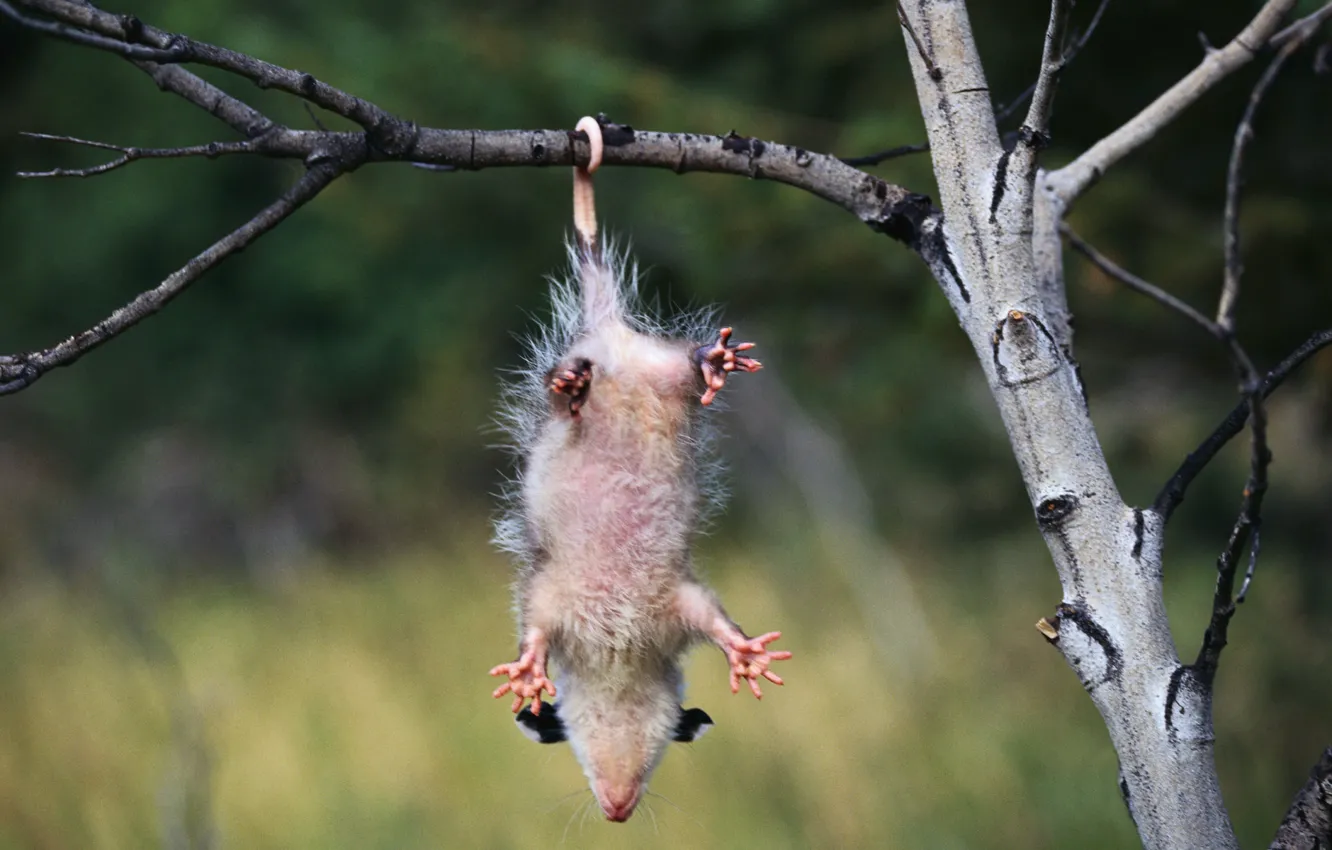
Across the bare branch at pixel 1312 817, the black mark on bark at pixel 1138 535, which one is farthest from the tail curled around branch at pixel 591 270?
the bare branch at pixel 1312 817

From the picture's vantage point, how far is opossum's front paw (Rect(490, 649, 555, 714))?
180 cm

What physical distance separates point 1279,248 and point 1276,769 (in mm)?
2060

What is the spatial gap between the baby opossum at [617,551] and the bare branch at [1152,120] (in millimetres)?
596

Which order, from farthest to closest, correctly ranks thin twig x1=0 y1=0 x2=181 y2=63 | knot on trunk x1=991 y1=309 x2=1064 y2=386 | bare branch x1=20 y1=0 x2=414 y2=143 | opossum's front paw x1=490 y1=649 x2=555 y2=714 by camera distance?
1. opossum's front paw x1=490 y1=649 x2=555 y2=714
2. knot on trunk x1=991 y1=309 x2=1064 y2=386
3. bare branch x1=20 y1=0 x2=414 y2=143
4. thin twig x1=0 y1=0 x2=181 y2=63

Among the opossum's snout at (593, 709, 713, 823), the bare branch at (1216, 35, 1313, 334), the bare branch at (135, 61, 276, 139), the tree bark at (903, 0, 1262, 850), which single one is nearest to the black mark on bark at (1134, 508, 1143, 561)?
the tree bark at (903, 0, 1262, 850)

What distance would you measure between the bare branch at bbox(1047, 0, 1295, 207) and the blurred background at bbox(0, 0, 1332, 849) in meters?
1.07

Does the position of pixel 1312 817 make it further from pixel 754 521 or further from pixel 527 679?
pixel 754 521

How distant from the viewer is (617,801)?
6.53ft

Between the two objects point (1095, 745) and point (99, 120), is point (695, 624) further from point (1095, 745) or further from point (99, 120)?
point (99, 120)

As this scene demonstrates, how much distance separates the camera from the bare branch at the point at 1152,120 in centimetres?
198

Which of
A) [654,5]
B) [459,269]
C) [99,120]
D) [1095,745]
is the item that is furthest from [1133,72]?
[99,120]

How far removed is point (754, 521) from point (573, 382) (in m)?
8.72

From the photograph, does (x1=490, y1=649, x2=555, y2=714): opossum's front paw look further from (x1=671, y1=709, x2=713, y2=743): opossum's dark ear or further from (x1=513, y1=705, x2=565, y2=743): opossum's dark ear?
(x1=671, y1=709, x2=713, y2=743): opossum's dark ear

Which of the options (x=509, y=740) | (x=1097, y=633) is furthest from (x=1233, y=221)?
(x=509, y=740)
